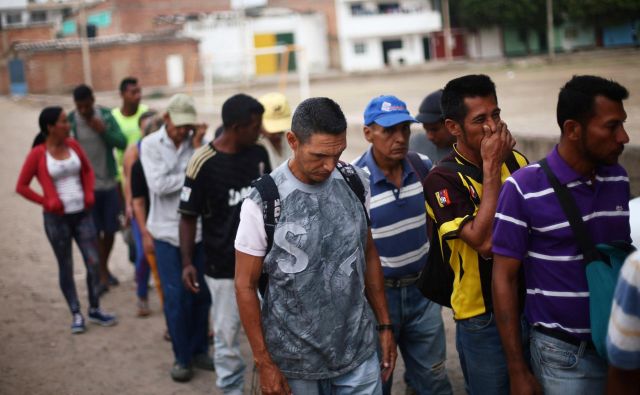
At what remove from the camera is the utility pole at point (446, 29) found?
195ft

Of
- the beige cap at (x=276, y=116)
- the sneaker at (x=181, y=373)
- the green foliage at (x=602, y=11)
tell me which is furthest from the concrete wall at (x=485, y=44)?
the sneaker at (x=181, y=373)

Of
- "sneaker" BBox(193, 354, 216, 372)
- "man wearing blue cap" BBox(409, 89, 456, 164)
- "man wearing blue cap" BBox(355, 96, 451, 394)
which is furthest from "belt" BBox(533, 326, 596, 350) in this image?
"sneaker" BBox(193, 354, 216, 372)

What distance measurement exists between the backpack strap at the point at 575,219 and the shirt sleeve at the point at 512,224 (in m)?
0.14

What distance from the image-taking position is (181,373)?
6.07 metres

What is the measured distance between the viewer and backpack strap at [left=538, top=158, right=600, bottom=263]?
9.34ft

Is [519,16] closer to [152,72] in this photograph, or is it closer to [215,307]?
[152,72]

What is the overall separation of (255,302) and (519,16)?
53004 mm

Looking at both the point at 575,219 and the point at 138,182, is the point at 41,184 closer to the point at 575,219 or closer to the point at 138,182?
the point at 138,182

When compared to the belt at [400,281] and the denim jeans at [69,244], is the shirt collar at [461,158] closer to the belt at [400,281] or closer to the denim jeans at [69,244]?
the belt at [400,281]

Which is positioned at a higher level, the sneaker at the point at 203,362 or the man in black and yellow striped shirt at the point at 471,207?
the man in black and yellow striped shirt at the point at 471,207

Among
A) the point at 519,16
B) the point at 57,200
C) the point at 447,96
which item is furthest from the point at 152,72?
the point at 447,96

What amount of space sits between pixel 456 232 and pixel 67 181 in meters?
4.95

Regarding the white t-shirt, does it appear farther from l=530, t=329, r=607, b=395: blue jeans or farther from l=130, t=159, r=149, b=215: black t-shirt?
l=530, t=329, r=607, b=395: blue jeans

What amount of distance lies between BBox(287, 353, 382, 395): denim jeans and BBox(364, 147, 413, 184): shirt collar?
132 centimetres
